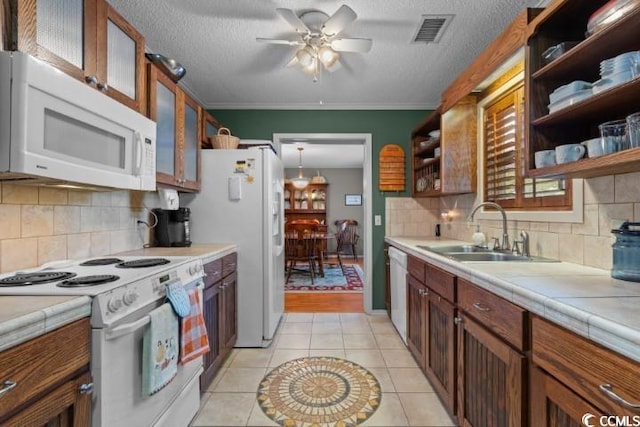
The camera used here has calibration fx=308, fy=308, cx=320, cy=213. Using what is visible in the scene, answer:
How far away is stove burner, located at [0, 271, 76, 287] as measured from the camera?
3.62ft

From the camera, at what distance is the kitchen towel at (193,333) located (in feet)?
4.84

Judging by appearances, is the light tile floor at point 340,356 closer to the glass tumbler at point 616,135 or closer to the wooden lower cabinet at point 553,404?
the wooden lower cabinet at point 553,404

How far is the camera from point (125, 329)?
42.3 inches

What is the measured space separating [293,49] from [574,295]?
2238mm

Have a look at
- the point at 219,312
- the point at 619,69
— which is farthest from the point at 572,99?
the point at 219,312

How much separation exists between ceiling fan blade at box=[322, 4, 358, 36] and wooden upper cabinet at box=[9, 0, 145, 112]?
1.07 metres

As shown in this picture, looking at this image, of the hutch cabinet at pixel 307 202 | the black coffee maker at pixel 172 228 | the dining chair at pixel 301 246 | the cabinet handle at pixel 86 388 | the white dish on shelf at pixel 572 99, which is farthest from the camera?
the hutch cabinet at pixel 307 202

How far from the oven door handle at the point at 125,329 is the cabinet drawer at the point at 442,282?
4.65ft

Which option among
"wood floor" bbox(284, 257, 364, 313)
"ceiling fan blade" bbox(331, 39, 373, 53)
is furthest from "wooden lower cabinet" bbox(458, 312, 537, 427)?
"wood floor" bbox(284, 257, 364, 313)

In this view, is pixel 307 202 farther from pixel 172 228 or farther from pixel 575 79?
pixel 575 79

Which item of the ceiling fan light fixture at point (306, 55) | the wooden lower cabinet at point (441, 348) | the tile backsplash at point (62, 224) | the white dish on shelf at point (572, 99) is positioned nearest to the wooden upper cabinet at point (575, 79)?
the white dish on shelf at point (572, 99)

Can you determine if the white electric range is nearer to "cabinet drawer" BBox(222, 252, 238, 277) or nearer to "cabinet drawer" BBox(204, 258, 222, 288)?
"cabinet drawer" BBox(204, 258, 222, 288)

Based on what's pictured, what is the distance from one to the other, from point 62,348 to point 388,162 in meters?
3.14

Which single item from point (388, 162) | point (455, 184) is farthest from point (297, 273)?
point (455, 184)
